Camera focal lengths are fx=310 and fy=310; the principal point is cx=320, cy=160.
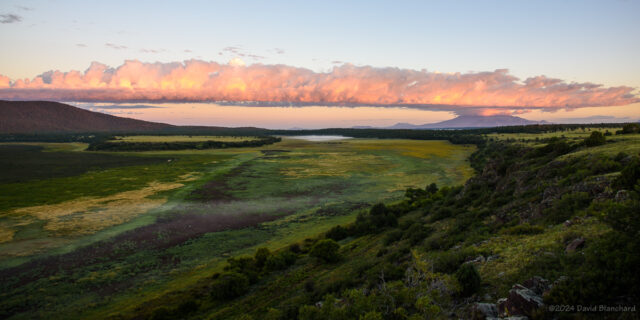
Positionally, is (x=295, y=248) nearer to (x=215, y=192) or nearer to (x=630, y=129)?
(x=215, y=192)

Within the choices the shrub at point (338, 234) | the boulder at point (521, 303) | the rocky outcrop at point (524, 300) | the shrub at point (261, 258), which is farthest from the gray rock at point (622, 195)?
the shrub at point (261, 258)

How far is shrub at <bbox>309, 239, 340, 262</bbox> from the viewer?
78.7 ft

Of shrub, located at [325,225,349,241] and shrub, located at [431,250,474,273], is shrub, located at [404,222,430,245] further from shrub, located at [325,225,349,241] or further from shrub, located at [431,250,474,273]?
shrub, located at [325,225,349,241]

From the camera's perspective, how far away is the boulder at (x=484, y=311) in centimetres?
867

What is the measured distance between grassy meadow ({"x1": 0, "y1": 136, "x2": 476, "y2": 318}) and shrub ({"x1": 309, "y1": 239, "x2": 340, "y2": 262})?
7861mm

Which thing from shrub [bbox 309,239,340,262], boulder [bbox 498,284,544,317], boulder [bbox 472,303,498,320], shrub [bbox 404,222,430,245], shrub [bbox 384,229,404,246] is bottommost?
shrub [bbox 309,239,340,262]

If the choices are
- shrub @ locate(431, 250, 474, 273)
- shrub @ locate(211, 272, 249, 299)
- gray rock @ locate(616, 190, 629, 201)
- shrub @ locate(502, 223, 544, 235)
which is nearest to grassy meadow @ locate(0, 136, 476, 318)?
shrub @ locate(211, 272, 249, 299)

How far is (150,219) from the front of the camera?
40.9 m

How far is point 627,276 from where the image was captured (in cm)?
754

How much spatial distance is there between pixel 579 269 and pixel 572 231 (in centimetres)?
412

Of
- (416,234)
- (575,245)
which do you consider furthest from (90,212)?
(575,245)

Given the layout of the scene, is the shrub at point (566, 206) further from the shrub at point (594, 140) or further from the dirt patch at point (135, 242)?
the dirt patch at point (135, 242)

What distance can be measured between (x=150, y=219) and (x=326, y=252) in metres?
28.2

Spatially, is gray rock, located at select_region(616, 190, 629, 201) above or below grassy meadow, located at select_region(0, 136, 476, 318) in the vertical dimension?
above
